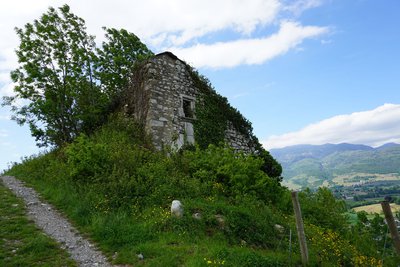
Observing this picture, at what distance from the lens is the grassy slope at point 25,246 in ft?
21.6

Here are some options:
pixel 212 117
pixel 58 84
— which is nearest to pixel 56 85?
pixel 58 84

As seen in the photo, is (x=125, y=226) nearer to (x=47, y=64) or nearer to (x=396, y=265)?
(x=396, y=265)

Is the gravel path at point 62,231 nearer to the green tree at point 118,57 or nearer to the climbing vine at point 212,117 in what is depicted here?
the climbing vine at point 212,117

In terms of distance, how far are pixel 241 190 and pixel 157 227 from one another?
4.06 m

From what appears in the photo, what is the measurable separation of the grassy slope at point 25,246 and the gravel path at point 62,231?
230 millimetres

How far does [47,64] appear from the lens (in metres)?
20.1

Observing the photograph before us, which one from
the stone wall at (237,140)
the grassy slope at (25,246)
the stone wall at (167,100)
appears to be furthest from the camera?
the stone wall at (237,140)

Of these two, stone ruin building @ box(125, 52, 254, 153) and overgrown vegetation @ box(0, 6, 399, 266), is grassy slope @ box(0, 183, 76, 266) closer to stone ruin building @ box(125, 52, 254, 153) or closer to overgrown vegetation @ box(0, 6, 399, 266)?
overgrown vegetation @ box(0, 6, 399, 266)

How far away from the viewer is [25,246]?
7156mm

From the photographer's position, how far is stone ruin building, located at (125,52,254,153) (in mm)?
16500

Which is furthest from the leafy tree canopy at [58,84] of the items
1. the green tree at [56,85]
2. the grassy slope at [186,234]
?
the grassy slope at [186,234]

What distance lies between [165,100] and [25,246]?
1115cm

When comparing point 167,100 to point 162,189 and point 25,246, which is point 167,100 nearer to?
point 162,189

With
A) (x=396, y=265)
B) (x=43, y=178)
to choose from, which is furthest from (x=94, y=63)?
(x=396, y=265)
